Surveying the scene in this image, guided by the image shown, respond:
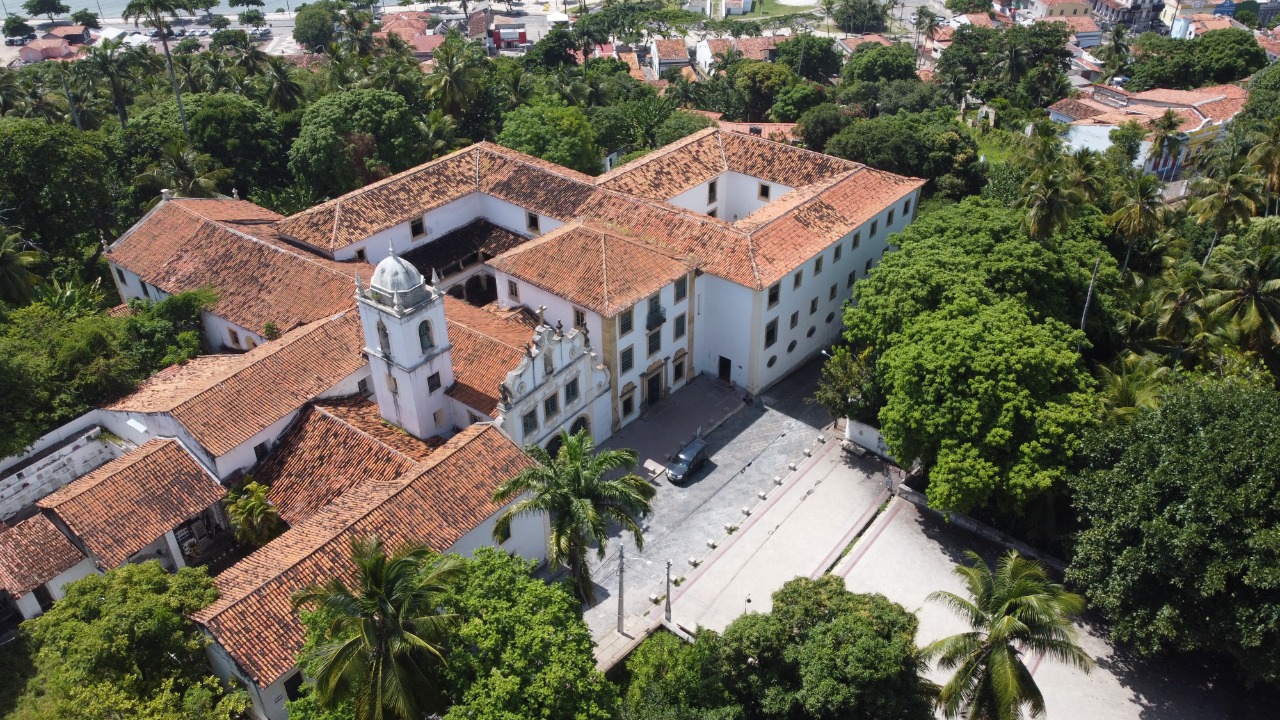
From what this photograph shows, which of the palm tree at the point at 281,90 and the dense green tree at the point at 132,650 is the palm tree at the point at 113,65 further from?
the dense green tree at the point at 132,650

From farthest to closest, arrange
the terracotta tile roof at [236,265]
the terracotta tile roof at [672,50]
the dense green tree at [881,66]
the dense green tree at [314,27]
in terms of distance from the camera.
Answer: the dense green tree at [314,27]
the terracotta tile roof at [672,50]
the dense green tree at [881,66]
the terracotta tile roof at [236,265]

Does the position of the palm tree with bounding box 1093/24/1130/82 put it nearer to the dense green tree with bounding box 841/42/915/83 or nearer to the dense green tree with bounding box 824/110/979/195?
the dense green tree with bounding box 841/42/915/83

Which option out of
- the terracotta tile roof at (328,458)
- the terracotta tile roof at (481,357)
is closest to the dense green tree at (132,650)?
the terracotta tile roof at (328,458)

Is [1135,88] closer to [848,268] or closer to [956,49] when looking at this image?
[956,49]

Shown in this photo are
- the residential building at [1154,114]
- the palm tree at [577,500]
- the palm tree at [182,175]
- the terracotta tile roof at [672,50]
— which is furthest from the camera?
the terracotta tile roof at [672,50]

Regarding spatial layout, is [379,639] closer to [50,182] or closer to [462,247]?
[462,247]

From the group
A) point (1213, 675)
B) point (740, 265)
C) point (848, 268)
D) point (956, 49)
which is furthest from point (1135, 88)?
point (1213, 675)

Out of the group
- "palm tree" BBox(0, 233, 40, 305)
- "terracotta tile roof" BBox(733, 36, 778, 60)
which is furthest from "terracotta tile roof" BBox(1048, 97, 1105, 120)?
"palm tree" BBox(0, 233, 40, 305)
